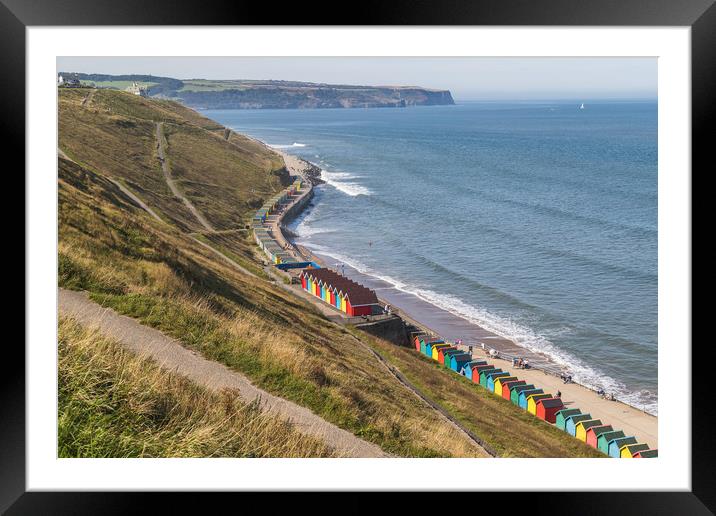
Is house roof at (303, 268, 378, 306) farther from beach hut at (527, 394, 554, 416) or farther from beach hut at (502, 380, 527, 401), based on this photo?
beach hut at (527, 394, 554, 416)

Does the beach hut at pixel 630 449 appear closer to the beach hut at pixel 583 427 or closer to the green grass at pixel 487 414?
the green grass at pixel 487 414

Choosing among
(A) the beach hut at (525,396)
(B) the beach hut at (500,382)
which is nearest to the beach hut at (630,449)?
(A) the beach hut at (525,396)

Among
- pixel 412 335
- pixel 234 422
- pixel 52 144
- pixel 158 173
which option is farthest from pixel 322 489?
pixel 158 173

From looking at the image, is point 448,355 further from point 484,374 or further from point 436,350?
point 484,374

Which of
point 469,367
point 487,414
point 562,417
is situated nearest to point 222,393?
point 487,414
